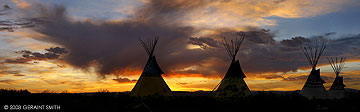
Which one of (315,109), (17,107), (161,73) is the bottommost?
(315,109)

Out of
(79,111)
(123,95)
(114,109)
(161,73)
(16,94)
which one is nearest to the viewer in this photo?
(79,111)

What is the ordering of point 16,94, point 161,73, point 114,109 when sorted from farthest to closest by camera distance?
point 161,73 → point 16,94 → point 114,109

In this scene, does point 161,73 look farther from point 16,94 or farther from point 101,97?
point 16,94

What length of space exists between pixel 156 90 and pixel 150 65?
4.60ft

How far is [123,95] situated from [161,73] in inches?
91.8

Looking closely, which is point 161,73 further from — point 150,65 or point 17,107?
point 17,107

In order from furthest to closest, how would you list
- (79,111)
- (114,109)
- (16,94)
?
(16,94), (114,109), (79,111)

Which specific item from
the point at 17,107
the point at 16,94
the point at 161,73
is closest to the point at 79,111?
the point at 17,107

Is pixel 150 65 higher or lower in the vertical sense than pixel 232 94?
higher

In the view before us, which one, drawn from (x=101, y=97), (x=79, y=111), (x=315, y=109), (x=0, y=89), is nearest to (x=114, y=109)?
(x=79, y=111)

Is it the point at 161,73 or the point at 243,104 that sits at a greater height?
the point at 161,73

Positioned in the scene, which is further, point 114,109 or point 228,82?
point 228,82

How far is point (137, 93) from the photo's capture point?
630 inches

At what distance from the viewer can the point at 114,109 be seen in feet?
41.9
